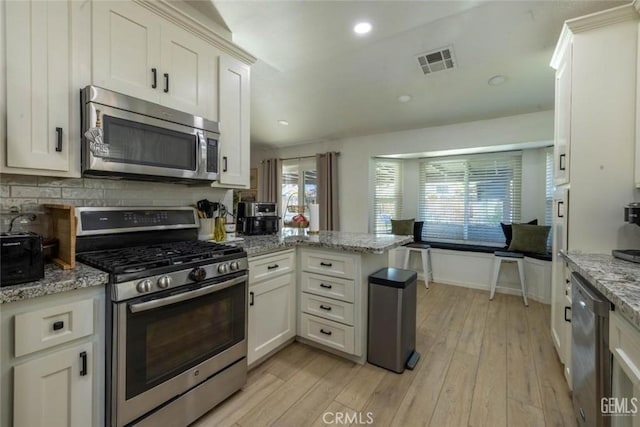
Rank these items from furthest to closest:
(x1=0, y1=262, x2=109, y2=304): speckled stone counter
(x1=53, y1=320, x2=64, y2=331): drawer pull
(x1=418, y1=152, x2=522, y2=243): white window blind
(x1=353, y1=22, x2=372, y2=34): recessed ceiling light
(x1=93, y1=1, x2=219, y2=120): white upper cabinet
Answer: (x1=418, y1=152, x2=522, y2=243): white window blind, (x1=353, y1=22, x2=372, y2=34): recessed ceiling light, (x1=93, y1=1, x2=219, y2=120): white upper cabinet, (x1=53, y1=320, x2=64, y2=331): drawer pull, (x1=0, y1=262, x2=109, y2=304): speckled stone counter

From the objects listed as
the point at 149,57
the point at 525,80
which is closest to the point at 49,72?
the point at 149,57

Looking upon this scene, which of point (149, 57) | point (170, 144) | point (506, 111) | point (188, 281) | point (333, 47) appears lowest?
point (188, 281)

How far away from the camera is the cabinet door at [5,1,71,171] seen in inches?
50.8

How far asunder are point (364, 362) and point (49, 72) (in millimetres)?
2655

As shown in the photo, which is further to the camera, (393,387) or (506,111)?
(506,111)

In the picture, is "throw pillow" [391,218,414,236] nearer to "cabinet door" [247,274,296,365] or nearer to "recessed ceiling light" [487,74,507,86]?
"recessed ceiling light" [487,74,507,86]

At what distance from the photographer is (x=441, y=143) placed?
4.16m

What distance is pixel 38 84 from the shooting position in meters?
1.36

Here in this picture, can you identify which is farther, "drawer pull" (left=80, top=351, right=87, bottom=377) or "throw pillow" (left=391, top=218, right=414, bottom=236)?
"throw pillow" (left=391, top=218, right=414, bottom=236)

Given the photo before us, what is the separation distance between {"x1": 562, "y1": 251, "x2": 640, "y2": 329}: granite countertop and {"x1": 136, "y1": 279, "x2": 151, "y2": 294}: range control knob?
1827mm

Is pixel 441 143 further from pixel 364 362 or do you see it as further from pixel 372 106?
pixel 364 362

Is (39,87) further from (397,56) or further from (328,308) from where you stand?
(397,56)

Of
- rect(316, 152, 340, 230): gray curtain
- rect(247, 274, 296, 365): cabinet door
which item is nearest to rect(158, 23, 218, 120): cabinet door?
rect(247, 274, 296, 365): cabinet door

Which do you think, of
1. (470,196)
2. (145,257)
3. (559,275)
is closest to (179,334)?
(145,257)
